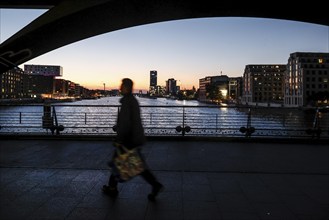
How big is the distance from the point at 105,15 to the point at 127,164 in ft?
11.5

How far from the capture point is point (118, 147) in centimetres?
420

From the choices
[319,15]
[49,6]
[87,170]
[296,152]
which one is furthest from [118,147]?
[296,152]

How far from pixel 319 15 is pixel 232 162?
149 inches

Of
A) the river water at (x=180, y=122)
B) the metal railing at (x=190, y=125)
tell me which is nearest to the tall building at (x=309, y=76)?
the river water at (x=180, y=122)

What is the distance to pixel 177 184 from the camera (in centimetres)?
513

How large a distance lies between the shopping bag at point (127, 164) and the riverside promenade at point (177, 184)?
1.46ft

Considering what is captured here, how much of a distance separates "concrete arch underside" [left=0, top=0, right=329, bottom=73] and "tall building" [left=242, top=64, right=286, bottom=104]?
143577 millimetres

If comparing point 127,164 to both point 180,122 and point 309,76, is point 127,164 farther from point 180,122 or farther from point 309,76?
point 309,76

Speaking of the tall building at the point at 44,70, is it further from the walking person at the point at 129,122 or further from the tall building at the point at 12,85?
the walking person at the point at 129,122

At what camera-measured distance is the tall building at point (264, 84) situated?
145m

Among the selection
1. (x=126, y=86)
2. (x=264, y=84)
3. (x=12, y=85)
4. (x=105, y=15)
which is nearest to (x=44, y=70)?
(x=12, y=85)

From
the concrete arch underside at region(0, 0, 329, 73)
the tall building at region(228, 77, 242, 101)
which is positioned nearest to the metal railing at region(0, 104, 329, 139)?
the concrete arch underside at region(0, 0, 329, 73)

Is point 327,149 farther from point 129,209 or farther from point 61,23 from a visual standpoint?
point 61,23

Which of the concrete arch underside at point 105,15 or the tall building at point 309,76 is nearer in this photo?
the concrete arch underside at point 105,15
